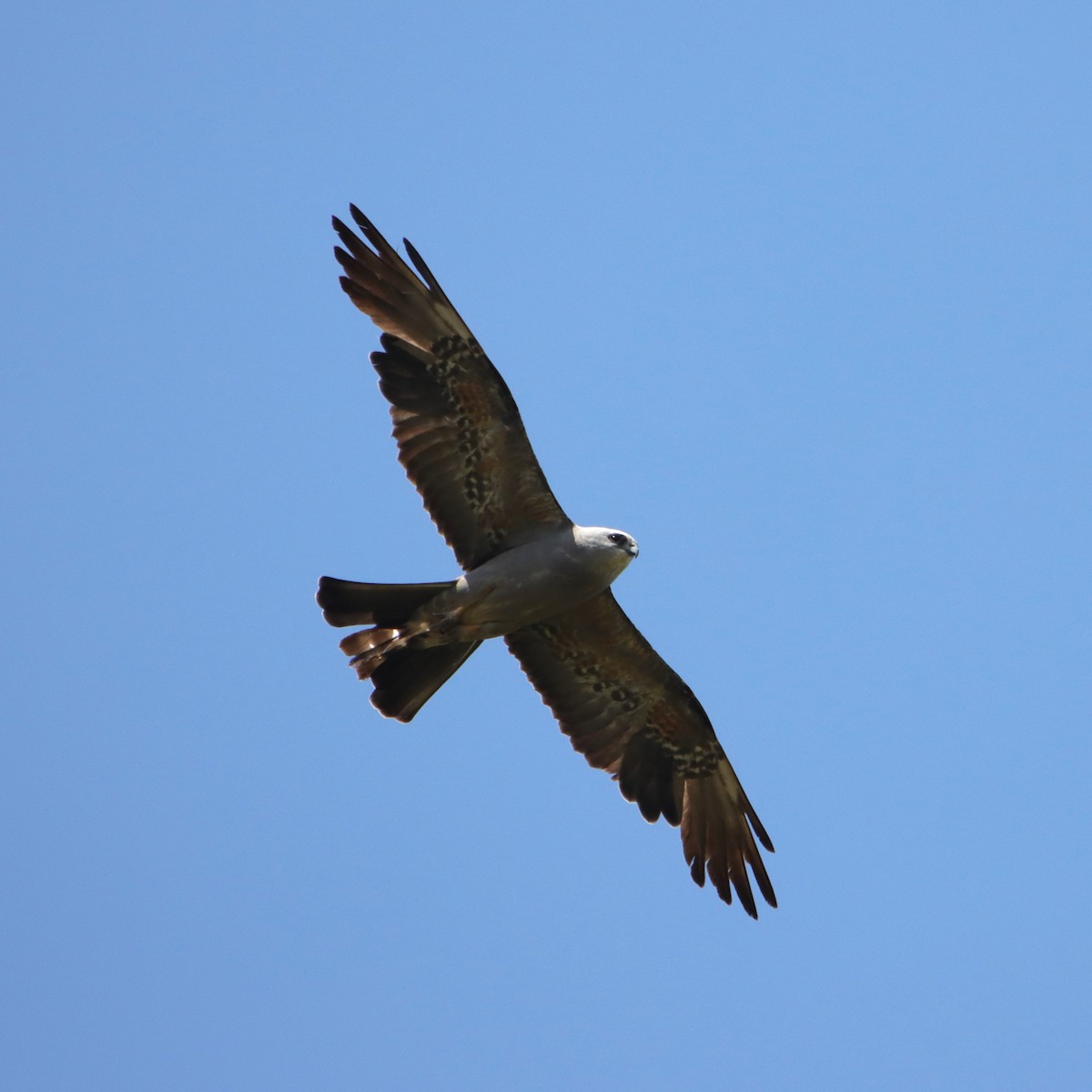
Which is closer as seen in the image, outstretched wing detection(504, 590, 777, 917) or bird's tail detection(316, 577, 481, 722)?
bird's tail detection(316, 577, 481, 722)

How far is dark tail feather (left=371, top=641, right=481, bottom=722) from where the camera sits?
12773 millimetres

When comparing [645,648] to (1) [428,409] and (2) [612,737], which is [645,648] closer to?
(2) [612,737]

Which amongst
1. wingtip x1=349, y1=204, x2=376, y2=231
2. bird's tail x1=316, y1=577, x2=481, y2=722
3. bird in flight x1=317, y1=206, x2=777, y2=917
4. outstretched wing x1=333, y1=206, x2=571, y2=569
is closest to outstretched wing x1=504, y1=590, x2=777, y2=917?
bird in flight x1=317, y1=206, x2=777, y2=917

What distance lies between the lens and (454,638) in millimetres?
12664

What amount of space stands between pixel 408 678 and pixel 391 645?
1.46 ft

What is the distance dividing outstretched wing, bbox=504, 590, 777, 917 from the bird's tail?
33.5 inches

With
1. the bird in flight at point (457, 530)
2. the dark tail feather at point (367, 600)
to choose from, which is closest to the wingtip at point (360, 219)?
the bird in flight at point (457, 530)

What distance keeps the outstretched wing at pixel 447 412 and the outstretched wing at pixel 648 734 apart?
1.12 metres

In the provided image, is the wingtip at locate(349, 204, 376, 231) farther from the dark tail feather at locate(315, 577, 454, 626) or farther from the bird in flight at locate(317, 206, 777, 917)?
the dark tail feather at locate(315, 577, 454, 626)

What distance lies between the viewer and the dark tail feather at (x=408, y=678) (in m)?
12.8

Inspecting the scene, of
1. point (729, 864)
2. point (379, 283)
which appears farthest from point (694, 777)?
point (379, 283)

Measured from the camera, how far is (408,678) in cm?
1282

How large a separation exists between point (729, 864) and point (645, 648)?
2.17 m

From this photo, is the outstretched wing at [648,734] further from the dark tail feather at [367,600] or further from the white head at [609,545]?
the dark tail feather at [367,600]
